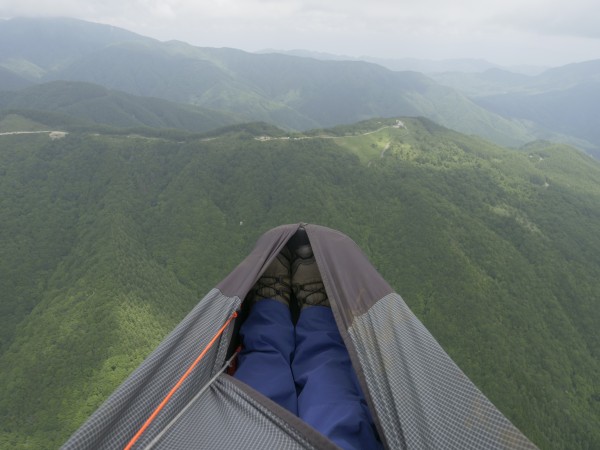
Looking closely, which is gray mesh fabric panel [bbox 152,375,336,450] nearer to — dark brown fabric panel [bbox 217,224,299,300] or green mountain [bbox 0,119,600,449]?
dark brown fabric panel [bbox 217,224,299,300]

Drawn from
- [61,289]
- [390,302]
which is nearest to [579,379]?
[390,302]

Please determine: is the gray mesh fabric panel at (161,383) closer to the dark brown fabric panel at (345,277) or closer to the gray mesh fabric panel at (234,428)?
the gray mesh fabric panel at (234,428)

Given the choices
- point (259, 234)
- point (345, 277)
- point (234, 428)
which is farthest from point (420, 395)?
point (259, 234)

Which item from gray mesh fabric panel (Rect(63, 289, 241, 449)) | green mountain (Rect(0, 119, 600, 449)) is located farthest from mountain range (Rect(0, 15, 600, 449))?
gray mesh fabric panel (Rect(63, 289, 241, 449))

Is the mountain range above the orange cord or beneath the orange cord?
beneath

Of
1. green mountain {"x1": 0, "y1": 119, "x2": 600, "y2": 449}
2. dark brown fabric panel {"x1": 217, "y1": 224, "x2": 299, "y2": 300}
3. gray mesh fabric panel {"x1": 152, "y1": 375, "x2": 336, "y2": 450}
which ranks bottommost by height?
green mountain {"x1": 0, "y1": 119, "x2": 600, "y2": 449}

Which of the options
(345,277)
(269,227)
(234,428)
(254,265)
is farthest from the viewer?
(269,227)

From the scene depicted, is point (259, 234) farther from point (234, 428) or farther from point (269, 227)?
point (234, 428)

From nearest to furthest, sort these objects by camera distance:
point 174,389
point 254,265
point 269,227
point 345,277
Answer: point 174,389
point 345,277
point 254,265
point 269,227
